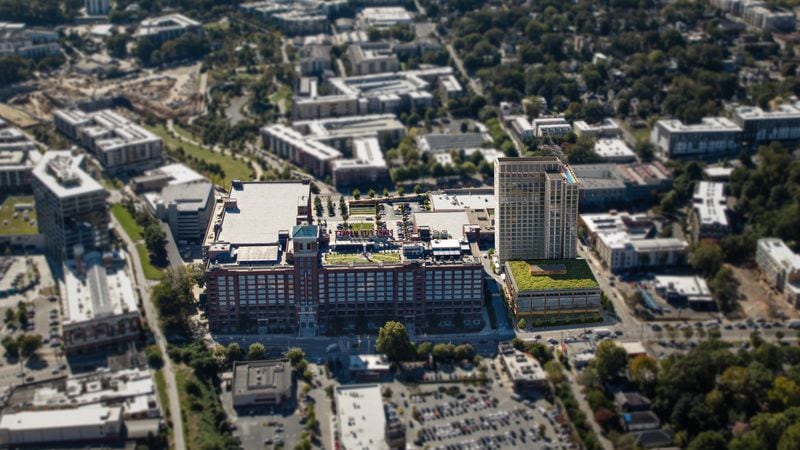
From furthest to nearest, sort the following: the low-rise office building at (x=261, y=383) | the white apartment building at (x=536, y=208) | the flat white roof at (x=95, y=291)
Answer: the white apartment building at (x=536, y=208), the flat white roof at (x=95, y=291), the low-rise office building at (x=261, y=383)

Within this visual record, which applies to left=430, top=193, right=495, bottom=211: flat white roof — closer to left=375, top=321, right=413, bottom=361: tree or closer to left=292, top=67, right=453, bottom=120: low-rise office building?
left=375, top=321, right=413, bottom=361: tree

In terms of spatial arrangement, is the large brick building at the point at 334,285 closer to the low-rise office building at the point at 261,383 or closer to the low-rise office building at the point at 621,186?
the low-rise office building at the point at 261,383

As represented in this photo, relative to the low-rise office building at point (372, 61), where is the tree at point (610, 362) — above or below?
below

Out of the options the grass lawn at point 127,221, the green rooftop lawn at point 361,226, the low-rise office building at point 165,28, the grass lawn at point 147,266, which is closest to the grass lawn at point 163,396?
the grass lawn at point 147,266

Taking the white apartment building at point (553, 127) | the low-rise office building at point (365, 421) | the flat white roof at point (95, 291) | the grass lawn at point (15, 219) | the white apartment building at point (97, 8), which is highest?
the white apartment building at point (553, 127)

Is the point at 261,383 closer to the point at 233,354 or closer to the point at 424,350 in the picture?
the point at 233,354

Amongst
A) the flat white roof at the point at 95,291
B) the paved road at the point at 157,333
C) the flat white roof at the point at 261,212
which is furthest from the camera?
the flat white roof at the point at 261,212

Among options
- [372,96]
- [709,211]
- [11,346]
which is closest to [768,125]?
[709,211]
